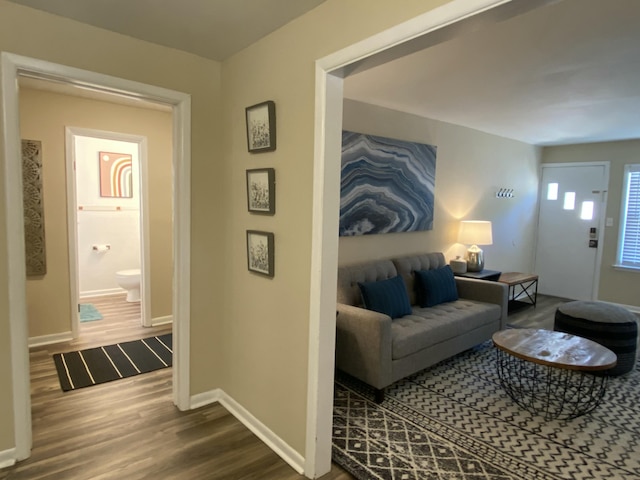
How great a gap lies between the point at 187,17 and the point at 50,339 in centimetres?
341

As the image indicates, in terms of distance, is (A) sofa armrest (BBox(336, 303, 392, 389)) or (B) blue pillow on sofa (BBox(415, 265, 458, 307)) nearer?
(A) sofa armrest (BBox(336, 303, 392, 389))

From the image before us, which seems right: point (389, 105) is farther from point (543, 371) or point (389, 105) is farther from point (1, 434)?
point (1, 434)

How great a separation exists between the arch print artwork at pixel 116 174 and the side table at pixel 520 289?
5.54m

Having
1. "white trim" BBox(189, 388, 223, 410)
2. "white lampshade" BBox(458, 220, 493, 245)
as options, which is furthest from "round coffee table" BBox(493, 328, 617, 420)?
"white trim" BBox(189, 388, 223, 410)

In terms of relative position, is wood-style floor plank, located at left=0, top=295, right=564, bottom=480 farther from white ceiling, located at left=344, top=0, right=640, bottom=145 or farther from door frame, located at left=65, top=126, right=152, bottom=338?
white ceiling, located at left=344, top=0, right=640, bottom=145

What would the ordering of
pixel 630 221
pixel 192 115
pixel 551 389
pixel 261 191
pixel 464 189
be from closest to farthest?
pixel 261 191
pixel 192 115
pixel 551 389
pixel 464 189
pixel 630 221

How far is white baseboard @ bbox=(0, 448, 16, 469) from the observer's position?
6.79 feet

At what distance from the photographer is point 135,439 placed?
2350 mm

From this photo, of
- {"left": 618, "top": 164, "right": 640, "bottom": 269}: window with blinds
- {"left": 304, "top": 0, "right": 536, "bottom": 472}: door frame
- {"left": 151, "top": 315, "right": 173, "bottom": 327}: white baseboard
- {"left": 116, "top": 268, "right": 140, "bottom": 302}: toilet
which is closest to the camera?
{"left": 304, "top": 0, "right": 536, "bottom": 472}: door frame

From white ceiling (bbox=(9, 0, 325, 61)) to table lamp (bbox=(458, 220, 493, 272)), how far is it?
3389 mm

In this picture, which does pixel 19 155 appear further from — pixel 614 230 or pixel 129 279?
pixel 614 230

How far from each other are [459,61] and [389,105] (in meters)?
1.23

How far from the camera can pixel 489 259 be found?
18.0 feet

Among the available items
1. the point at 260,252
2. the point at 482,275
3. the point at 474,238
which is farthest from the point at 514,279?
the point at 260,252
